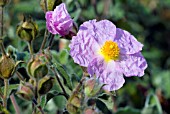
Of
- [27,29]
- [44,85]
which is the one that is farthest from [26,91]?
[27,29]

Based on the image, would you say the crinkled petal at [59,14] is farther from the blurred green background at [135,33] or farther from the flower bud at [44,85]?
the blurred green background at [135,33]

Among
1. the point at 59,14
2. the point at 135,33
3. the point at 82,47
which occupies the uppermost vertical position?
the point at 59,14

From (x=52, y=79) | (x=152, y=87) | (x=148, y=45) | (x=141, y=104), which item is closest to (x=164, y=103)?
(x=141, y=104)

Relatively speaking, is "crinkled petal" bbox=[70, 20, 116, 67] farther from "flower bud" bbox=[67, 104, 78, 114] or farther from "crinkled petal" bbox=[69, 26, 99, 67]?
"flower bud" bbox=[67, 104, 78, 114]

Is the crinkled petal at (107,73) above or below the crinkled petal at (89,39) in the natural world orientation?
below

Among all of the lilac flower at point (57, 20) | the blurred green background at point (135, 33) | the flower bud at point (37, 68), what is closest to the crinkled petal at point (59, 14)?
the lilac flower at point (57, 20)

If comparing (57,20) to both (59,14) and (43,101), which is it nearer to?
(59,14)

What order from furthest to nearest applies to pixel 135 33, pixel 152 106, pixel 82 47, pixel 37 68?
pixel 135 33 < pixel 152 106 < pixel 82 47 < pixel 37 68
